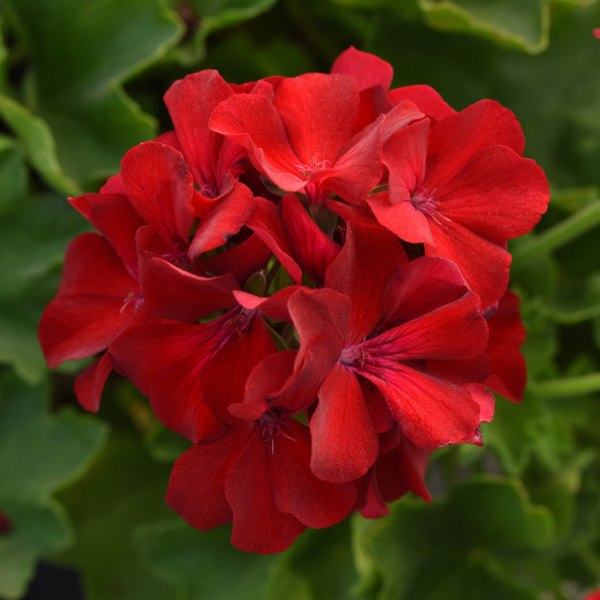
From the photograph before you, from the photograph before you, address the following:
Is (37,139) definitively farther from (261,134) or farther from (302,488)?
(302,488)

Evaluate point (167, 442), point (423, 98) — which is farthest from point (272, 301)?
point (167, 442)

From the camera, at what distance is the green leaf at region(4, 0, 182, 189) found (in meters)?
0.87

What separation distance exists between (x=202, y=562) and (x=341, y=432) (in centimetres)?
64

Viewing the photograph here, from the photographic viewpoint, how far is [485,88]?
1010 mm

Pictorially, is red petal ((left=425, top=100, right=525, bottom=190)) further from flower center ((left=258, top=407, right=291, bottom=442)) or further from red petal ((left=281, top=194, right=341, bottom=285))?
flower center ((left=258, top=407, right=291, bottom=442))

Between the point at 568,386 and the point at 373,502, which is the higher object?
the point at 373,502

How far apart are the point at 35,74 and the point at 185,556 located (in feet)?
2.56

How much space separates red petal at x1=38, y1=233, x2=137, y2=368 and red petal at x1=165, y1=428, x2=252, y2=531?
137 mm

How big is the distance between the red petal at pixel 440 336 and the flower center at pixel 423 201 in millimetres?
92

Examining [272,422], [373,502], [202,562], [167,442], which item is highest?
Result: [272,422]

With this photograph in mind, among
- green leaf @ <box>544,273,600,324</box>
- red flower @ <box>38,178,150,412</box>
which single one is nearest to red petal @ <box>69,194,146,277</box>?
red flower @ <box>38,178,150,412</box>

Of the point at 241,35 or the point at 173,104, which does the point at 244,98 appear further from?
the point at 241,35

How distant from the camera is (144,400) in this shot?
109cm

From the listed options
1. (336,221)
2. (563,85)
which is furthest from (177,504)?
(563,85)
